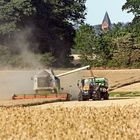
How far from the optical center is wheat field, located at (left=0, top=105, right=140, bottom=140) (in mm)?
16234

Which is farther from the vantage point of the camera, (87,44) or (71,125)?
(87,44)

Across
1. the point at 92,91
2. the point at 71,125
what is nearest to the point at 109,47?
the point at 92,91

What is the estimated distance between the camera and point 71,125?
19.0 m

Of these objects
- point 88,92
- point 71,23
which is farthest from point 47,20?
point 88,92

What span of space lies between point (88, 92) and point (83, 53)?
48.9m

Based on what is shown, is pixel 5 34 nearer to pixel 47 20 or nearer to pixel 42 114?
pixel 47 20

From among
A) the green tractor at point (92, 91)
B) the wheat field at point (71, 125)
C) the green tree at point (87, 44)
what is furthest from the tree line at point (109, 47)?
the wheat field at point (71, 125)

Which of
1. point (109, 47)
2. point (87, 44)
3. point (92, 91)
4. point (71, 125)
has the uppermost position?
point (87, 44)

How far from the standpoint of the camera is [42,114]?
78.5 feet

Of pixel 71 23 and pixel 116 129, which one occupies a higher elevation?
pixel 71 23

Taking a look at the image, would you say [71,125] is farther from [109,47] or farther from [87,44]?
[87,44]

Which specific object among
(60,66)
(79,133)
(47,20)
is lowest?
(79,133)

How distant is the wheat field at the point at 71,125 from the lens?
639 inches

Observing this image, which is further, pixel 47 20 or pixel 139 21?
pixel 139 21
